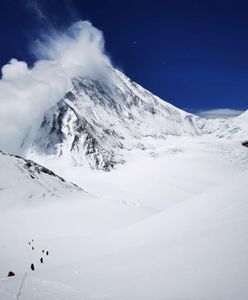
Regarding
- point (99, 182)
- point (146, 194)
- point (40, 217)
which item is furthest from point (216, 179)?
point (40, 217)

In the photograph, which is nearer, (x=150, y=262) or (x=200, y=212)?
(x=150, y=262)

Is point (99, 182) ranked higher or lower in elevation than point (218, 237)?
higher

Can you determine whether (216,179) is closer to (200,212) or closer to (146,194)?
(146,194)

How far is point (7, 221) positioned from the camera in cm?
6112

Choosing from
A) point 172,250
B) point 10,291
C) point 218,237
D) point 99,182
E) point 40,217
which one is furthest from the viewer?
point 99,182

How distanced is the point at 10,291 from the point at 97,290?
3111 mm

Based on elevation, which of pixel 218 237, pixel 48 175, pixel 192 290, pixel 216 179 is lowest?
pixel 192 290

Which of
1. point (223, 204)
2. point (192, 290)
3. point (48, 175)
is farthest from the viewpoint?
point (48, 175)

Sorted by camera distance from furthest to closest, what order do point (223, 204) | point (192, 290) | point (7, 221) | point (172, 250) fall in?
point (7, 221)
point (223, 204)
point (172, 250)
point (192, 290)

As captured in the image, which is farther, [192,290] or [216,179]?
[216,179]

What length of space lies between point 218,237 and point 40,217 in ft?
188

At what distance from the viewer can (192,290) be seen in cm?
1031

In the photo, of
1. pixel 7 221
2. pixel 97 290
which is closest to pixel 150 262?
pixel 97 290

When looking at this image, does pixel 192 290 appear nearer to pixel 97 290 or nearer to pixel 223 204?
pixel 97 290
